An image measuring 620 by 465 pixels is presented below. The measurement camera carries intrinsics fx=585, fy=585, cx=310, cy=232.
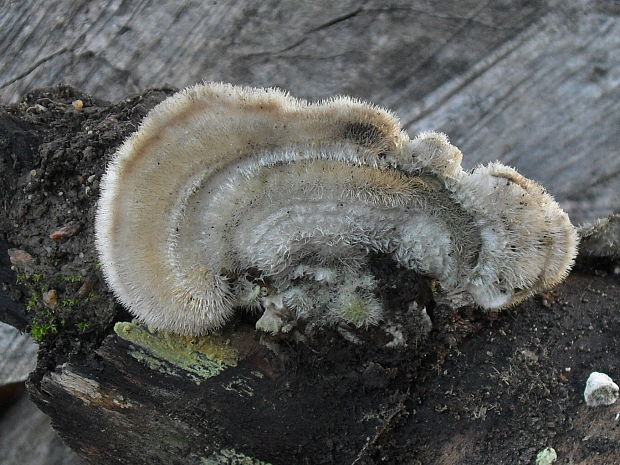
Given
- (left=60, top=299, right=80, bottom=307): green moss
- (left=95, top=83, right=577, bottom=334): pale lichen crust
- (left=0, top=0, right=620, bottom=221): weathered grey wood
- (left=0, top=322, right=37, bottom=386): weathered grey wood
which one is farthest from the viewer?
(left=0, top=322, right=37, bottom=386): weathered grey wood

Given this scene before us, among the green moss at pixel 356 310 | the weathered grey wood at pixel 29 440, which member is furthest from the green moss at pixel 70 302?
the weathered grey wood at pixel 29 440

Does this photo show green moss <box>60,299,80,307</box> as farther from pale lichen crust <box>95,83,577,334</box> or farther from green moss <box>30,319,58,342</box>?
pale lichen crust <box>95,83,577,334</box>

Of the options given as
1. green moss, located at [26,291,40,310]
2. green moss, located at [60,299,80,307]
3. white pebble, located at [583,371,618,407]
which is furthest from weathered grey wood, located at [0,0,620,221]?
green moss, located at [60,299,80,307]

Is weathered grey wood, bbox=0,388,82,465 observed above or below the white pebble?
below

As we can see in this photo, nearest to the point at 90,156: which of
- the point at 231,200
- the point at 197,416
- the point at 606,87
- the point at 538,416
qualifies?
the point at 231,200

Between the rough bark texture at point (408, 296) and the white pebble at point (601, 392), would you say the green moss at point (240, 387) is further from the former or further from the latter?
the white pebble at point (601, 392)

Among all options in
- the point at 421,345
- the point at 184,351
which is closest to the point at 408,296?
the point at 421,345
